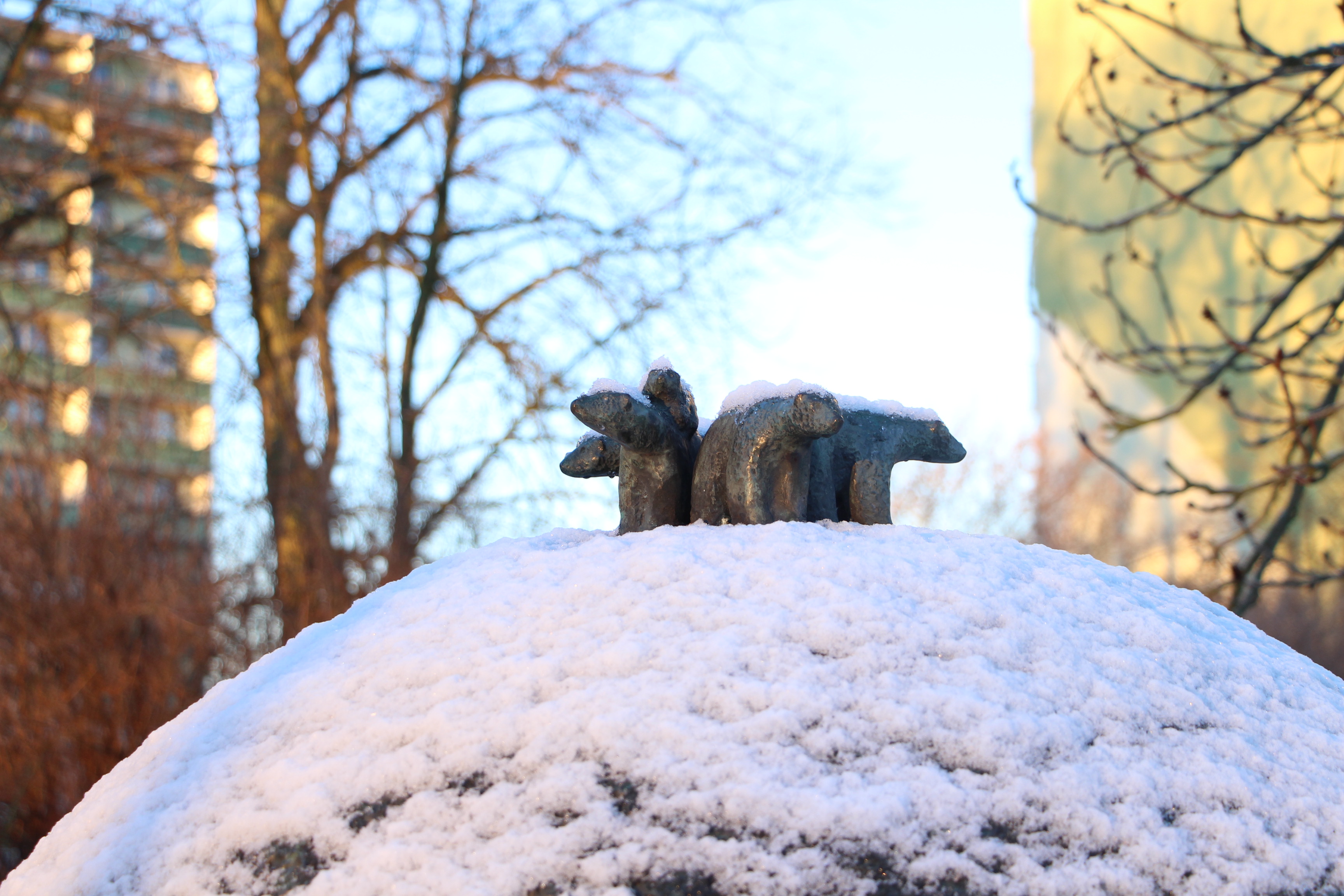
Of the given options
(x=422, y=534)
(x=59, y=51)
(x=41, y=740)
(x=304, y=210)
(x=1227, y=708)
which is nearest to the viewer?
(x=1227, y=708)

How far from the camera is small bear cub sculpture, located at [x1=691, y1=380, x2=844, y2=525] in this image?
1.66m

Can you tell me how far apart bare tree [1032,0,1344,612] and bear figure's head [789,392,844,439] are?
2053 millimetres

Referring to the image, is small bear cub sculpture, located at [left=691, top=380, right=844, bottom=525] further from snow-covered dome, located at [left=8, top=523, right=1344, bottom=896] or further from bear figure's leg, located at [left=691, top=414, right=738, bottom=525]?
snow-covered dome, located at [left=8, top=523, right=1344, bottom=896]

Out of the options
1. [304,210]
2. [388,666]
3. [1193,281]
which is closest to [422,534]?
[304,210]

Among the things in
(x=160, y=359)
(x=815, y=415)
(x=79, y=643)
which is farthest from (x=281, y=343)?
(x=815, y=415)

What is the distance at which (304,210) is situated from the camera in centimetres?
704

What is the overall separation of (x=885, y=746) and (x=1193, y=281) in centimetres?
1667

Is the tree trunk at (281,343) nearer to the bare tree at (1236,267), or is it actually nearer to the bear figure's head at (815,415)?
the bare tree at (1236,267)

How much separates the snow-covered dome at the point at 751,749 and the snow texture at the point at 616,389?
29 centimetres

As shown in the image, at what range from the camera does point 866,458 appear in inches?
74.6

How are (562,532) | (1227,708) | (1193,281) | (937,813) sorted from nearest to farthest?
(937,813)
(1227,708)
(562,532)
(1193,281)

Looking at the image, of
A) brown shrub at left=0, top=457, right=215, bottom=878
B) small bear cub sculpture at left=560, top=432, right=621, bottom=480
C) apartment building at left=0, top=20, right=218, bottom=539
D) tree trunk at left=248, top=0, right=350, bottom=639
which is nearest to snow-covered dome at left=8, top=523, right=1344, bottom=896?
small bear cub sculpture at left=560, top=432, right=621, bottom=480

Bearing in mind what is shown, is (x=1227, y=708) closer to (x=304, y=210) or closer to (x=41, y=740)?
(x=41, y=740)

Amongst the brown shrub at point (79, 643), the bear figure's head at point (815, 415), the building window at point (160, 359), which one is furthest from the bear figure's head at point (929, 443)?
the building window at point (160, 359)
